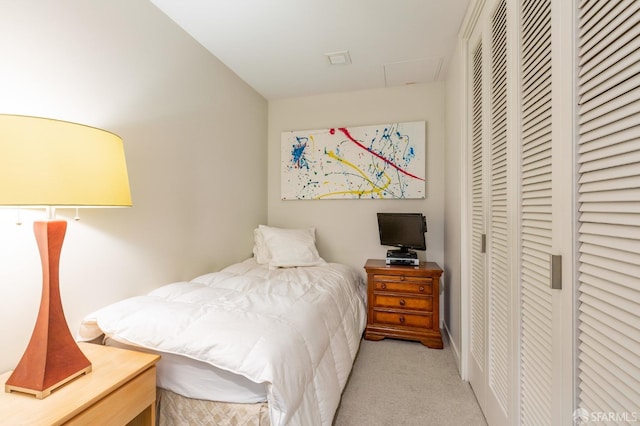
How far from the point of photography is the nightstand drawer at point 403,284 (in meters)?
2.49

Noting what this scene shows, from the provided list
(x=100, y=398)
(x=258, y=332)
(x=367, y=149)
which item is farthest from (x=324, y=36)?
(x=100, y=398)

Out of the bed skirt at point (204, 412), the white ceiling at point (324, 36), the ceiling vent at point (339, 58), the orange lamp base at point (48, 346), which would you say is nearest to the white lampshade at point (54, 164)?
the orange lamp base at point (48, 346)

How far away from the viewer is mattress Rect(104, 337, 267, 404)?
1.16 metres

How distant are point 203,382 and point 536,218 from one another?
1.45m

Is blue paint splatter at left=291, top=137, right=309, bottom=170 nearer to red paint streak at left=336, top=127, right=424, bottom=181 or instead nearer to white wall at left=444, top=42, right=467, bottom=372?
red paint streak at left=336, top=127, right=424, bottom=181

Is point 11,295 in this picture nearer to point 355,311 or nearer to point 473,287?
point 355,311

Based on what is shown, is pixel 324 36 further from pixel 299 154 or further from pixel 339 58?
pixel 299 154

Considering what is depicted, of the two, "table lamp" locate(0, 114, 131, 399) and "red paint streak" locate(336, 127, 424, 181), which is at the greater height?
"red paint streak" locate(336, 127, 424, 181)

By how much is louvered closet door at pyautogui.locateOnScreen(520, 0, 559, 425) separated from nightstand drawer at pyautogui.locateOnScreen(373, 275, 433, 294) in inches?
54.1

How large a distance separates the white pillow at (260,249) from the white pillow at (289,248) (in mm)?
23

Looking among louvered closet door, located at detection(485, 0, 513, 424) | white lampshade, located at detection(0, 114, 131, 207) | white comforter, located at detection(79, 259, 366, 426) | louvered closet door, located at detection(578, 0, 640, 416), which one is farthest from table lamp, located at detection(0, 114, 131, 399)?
louvered closet door, located at detection(485, 0, 513, 424)

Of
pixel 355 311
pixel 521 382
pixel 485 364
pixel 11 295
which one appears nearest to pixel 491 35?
pixel 521 382

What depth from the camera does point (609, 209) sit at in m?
0.65

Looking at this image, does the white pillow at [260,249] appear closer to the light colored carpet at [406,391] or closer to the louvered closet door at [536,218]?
the light colored carpet at [406,391]
